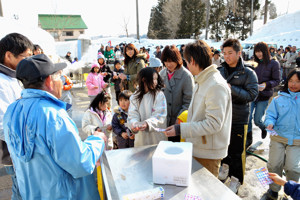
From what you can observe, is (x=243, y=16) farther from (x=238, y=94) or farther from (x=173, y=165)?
(x=173, y=165)

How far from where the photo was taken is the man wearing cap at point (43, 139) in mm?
1168

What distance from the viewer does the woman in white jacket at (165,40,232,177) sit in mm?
1714

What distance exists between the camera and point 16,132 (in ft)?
3.95

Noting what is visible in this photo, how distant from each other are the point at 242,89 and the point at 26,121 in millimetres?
2364

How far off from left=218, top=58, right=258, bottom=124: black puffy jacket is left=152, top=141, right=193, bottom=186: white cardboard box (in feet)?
4.87

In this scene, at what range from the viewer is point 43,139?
46.2 inches

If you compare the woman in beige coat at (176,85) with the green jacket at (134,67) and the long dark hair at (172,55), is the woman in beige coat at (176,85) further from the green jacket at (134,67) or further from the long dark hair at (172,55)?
the green jacket at (134,67)

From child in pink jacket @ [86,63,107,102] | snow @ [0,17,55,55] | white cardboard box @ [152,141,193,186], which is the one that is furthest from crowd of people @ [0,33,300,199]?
snow @ [0,17,55,55]

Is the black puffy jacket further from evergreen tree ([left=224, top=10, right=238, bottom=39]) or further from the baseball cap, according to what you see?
evergreen tree ([left=224, top=10, right=238, bottom=39])

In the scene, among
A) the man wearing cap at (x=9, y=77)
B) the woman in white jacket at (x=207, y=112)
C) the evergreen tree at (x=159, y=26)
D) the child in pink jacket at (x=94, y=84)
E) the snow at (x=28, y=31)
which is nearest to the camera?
the woman in white jacket at (x=207, y=112)

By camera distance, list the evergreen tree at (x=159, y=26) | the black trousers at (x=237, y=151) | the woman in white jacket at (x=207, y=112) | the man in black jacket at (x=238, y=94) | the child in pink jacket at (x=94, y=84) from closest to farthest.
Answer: the woman in white jacket at (x=207, y=112), the man in black jacket at (x=238, y=94), the black trousers at (x=237, y=151), the child in pink jacket at (x=94, y=84), the evergreen tree at (x=159, y=26)

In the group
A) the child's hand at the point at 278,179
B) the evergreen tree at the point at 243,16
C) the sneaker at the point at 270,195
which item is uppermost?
the evergreen tree at the point at 243,16

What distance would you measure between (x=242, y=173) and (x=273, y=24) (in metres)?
32.3

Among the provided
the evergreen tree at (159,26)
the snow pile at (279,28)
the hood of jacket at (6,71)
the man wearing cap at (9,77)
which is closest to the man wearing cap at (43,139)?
the man wearing cap at (9,77)
